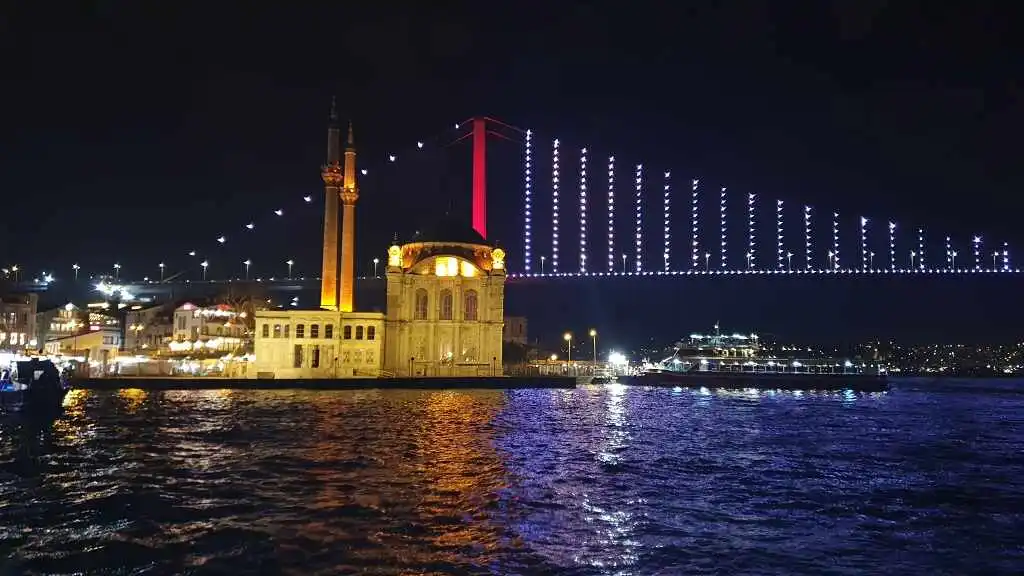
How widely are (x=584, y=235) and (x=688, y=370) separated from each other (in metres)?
20.5

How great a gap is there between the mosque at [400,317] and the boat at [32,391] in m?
23.4

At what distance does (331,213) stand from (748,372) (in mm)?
37825

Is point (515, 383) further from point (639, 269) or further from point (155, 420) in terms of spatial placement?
point (155, 420)

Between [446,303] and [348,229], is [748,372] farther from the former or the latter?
[348,229]

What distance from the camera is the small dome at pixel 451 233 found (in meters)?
64.1

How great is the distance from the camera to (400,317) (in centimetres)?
6041

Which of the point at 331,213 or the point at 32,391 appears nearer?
the point at 32,391

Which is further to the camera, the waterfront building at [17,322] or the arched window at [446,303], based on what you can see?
the waterfront building at [17,322]

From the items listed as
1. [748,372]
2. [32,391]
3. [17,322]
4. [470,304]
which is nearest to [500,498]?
[32,391]

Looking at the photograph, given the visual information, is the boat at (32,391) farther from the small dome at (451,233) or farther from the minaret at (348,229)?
the small dome at (451,233)

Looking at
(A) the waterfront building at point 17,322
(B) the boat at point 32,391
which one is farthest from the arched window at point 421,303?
(A) the waterfront building at point 17,322

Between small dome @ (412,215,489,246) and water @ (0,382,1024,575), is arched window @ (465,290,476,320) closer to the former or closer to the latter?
small dome @ (412,215,489,246)

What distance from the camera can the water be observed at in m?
9.98

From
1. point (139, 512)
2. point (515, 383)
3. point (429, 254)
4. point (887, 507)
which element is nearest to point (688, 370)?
point (515, 383)
